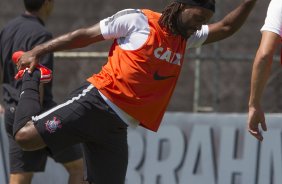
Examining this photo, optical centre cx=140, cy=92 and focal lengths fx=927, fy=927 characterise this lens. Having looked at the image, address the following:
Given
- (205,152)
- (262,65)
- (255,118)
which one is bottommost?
(205,152)

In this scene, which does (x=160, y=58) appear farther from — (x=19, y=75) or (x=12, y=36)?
(x=12, y=36)

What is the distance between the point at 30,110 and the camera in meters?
6.09

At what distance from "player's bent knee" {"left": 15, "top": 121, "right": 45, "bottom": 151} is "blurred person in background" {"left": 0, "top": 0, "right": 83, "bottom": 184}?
930mm

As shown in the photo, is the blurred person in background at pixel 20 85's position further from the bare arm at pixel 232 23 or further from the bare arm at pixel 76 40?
the bare arm at pixel 232 23

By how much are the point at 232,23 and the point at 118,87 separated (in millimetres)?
916

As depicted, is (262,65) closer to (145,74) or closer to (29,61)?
(145,74)

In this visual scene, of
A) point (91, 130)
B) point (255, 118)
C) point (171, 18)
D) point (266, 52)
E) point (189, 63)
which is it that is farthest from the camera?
point (189, 63)

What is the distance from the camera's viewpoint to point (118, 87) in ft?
19.4

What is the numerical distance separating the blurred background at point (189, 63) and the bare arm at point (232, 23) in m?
3.63

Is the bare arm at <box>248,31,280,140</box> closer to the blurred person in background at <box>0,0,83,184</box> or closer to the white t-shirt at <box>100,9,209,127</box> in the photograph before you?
the white t-shirt at <box>100,9,209,127</box>

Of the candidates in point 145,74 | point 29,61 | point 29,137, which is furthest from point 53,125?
point 145,74

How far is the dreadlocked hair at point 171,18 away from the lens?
5.87 m

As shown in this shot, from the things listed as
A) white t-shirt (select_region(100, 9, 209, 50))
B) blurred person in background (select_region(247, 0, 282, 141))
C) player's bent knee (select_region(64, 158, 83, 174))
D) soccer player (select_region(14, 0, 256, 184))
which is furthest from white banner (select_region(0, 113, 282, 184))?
blurred person in background (select_region(247, 0, 282, 141))

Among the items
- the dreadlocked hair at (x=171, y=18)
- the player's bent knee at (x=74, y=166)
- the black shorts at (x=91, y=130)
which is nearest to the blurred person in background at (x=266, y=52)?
the dreadlocked hair at (x=171, y=18)
